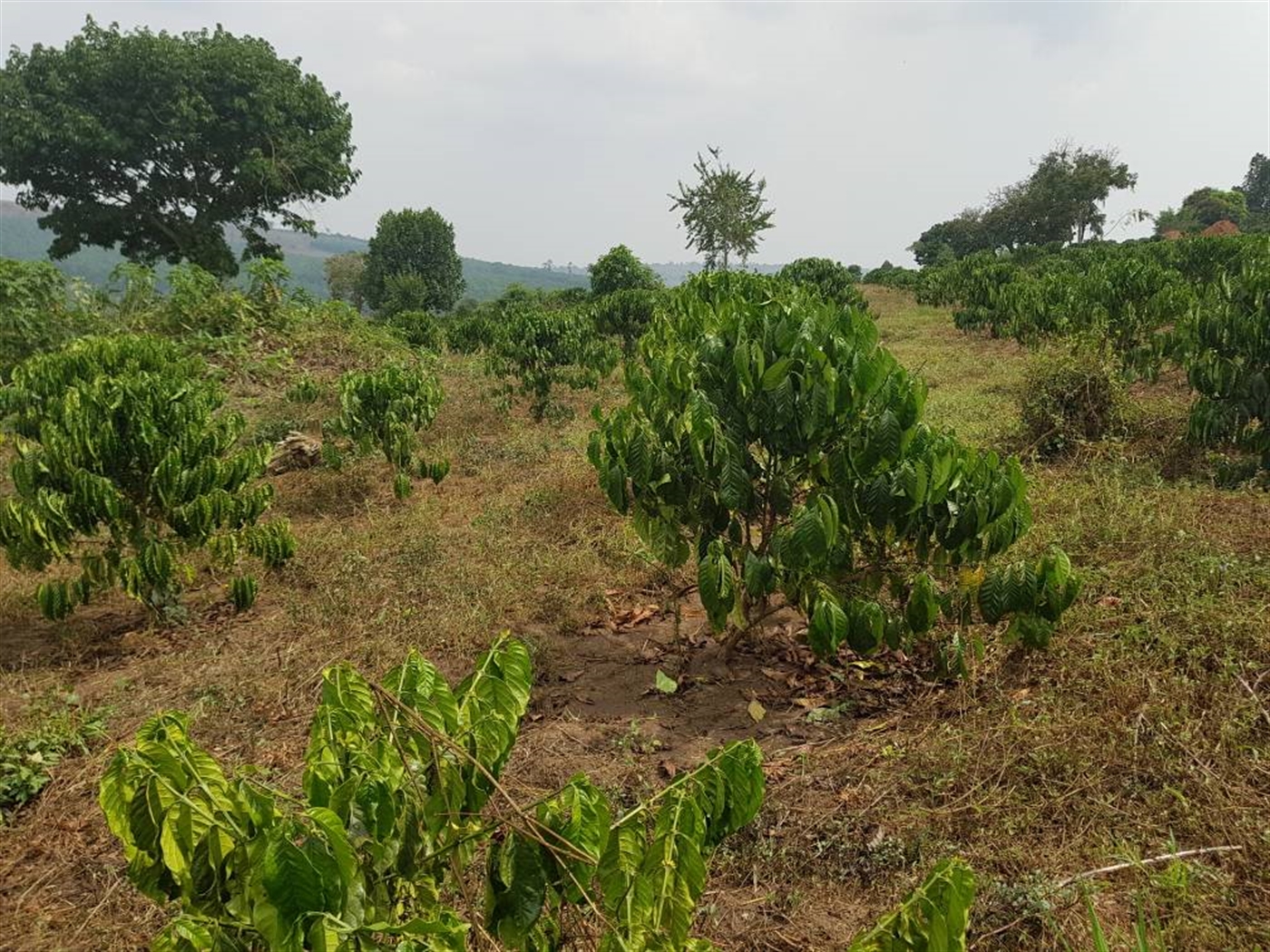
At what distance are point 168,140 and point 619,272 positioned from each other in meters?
15.1

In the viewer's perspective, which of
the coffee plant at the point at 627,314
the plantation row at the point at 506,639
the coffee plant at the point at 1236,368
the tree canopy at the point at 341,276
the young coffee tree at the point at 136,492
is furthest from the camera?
the tree canopy at the point at 341,276

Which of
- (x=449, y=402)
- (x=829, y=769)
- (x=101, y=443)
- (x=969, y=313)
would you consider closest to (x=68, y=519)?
(x=101, y=443)

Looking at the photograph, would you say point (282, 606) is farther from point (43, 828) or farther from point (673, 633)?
point (673, 633)

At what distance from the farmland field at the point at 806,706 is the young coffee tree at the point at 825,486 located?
1.60 ft

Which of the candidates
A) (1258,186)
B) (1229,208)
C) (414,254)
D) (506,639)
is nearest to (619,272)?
(506,639)

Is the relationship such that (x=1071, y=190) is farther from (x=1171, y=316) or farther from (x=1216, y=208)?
(x=1171, y=316)

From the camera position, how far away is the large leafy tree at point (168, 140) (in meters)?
22.3

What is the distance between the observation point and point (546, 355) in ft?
36.4

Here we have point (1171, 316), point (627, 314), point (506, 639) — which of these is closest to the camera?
point (506, 639)

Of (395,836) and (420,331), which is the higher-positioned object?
(420,331)

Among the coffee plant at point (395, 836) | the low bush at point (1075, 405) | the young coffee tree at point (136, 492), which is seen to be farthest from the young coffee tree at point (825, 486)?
the low bush at point (1075, 405)

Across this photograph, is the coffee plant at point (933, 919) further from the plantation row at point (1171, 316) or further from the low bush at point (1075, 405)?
the low bush at point (1075, 405)

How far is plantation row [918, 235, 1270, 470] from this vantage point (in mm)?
6078

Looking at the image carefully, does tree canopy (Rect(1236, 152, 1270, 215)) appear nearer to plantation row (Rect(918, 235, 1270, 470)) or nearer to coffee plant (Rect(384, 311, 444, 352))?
plantation row (Rect(918, 235, 1270, 470))
